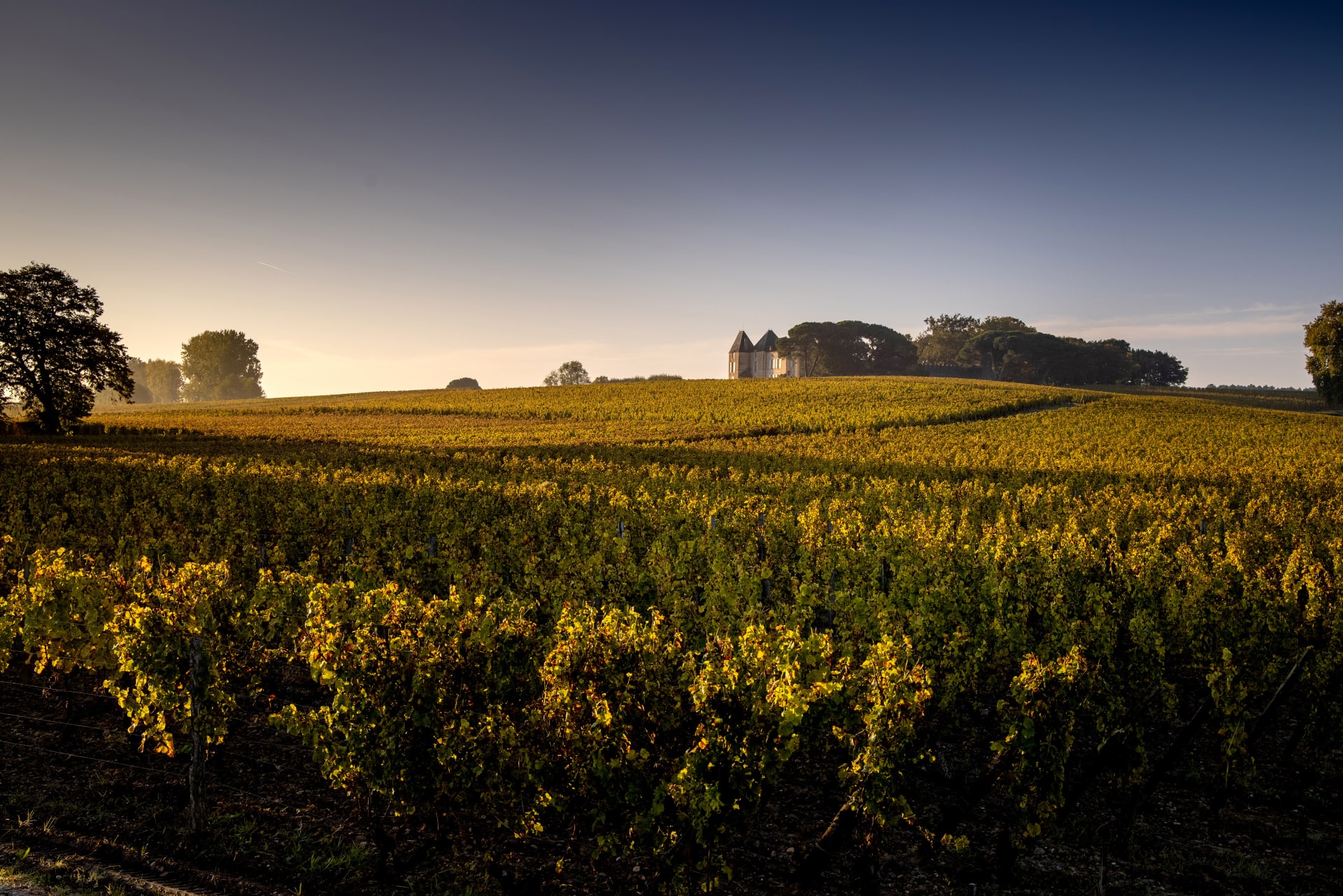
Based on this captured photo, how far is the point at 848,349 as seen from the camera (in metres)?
114

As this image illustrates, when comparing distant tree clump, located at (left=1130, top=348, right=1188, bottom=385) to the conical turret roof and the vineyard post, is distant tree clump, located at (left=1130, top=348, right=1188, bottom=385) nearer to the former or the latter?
the conical turret roof

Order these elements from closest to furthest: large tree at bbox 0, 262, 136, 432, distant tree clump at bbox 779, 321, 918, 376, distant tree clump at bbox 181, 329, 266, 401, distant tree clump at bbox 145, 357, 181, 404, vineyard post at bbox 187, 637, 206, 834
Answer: vineyard post at bbox 187, 637, 206, 834, large tree at bbox 0, 262, 136, 432, distant tree clump at bbox 779, 321, 918, 376, distant tree clump at bbox 181, 329, 266, 401, distant tree clump at bbox 145, 357, 181, 404

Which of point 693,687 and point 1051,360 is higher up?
point 1051,360

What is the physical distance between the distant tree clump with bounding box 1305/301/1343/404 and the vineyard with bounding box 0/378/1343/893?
61.5 m

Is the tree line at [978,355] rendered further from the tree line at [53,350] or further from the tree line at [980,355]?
the tree line at [53,350]

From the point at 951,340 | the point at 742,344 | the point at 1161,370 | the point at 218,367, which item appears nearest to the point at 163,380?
the point at 218,367

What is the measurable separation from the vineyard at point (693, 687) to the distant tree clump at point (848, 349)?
3863 inches

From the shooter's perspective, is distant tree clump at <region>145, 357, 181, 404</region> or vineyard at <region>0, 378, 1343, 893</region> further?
distant tree clump at <region>145, 357, 181, 404</region>

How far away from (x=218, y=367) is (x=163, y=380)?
51.3 metres

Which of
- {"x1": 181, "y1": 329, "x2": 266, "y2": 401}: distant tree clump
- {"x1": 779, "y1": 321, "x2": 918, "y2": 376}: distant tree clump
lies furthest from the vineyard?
{"x1": 181, "y1": 329, "x2": 266, "y2": 401}: distant tree clump

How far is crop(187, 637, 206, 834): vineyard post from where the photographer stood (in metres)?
6.78

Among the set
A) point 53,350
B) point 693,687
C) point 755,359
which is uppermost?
point 755,359

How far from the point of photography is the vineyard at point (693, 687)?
612 centimetres

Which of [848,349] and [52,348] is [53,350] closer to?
[52,348]
